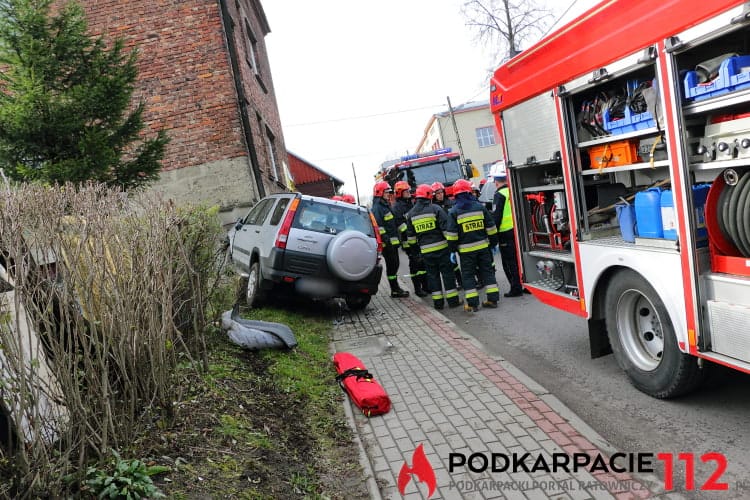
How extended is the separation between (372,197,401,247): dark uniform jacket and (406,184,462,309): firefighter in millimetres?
1364

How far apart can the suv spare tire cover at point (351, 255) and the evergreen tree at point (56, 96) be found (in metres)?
2.91

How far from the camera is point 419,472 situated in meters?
3.62

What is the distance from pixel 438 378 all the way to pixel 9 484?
12.0 feet

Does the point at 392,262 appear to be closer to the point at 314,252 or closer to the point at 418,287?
the point at 418,287

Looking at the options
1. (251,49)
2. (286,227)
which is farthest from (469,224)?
(251,49)

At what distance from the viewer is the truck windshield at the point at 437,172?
602 inches

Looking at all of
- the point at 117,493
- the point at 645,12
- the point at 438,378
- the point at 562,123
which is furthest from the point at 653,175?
the point at 117,493

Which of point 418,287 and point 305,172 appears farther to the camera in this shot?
point 305,172

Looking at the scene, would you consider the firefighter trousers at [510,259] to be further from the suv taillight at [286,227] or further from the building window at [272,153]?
the building window at [272,153]

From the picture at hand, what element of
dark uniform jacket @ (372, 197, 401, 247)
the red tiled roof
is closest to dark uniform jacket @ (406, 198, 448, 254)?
dark uniform jacket @ (372, 197, 401, 247)

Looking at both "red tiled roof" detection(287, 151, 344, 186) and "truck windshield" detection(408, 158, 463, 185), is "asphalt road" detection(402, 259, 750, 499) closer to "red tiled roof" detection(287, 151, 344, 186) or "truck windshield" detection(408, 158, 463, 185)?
"truck windshield" detection(408, 158, 463, 185)

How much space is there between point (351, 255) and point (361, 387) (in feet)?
10.7

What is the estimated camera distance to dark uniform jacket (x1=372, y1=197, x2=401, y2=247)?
10.3 meters

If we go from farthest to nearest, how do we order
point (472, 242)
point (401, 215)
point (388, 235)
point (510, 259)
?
point (401, 215)
point (388, 235)
point (510, 259)
point (472, 242)
